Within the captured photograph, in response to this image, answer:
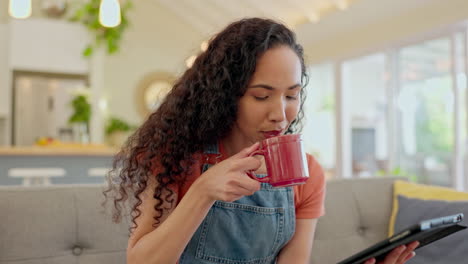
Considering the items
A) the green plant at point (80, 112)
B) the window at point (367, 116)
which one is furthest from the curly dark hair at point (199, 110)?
the window at point (367, 116)

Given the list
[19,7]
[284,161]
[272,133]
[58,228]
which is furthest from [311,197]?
[19,7]

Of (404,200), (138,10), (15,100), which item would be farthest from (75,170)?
(138,10)

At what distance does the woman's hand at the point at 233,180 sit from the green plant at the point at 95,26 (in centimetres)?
→ 630

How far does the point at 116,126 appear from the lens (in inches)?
302

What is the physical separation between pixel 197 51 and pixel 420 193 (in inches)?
129

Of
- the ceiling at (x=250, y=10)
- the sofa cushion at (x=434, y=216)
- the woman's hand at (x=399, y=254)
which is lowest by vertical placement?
the sofa cushion at (x=434, y=216)

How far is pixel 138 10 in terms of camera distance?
8.58 metres

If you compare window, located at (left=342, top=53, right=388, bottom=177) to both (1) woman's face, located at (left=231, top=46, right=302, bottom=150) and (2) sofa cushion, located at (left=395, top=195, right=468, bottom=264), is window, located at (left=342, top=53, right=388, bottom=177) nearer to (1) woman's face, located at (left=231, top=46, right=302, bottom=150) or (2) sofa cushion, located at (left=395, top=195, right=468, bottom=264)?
(2) sofa cushion, located at (left=395, top=195, right=468, bottom=264)

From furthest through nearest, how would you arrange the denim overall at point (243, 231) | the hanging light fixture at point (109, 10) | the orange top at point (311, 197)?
the hanging light fixture at point (109, 10)
the orange top at point (311, 197)
the denim overall at point (243, 231)

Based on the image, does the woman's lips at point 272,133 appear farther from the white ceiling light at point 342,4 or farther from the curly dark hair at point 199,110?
the white ceiling light at point 342,4

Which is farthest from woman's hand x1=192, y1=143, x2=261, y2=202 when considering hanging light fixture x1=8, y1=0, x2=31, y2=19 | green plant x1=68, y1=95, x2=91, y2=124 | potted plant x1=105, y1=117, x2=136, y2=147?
potted plant x1=105, y1=117, x2=136, y2=147

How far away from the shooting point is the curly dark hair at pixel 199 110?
1080 millimetres

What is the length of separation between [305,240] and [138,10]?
26.4ft

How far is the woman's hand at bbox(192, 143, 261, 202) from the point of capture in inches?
34.5
